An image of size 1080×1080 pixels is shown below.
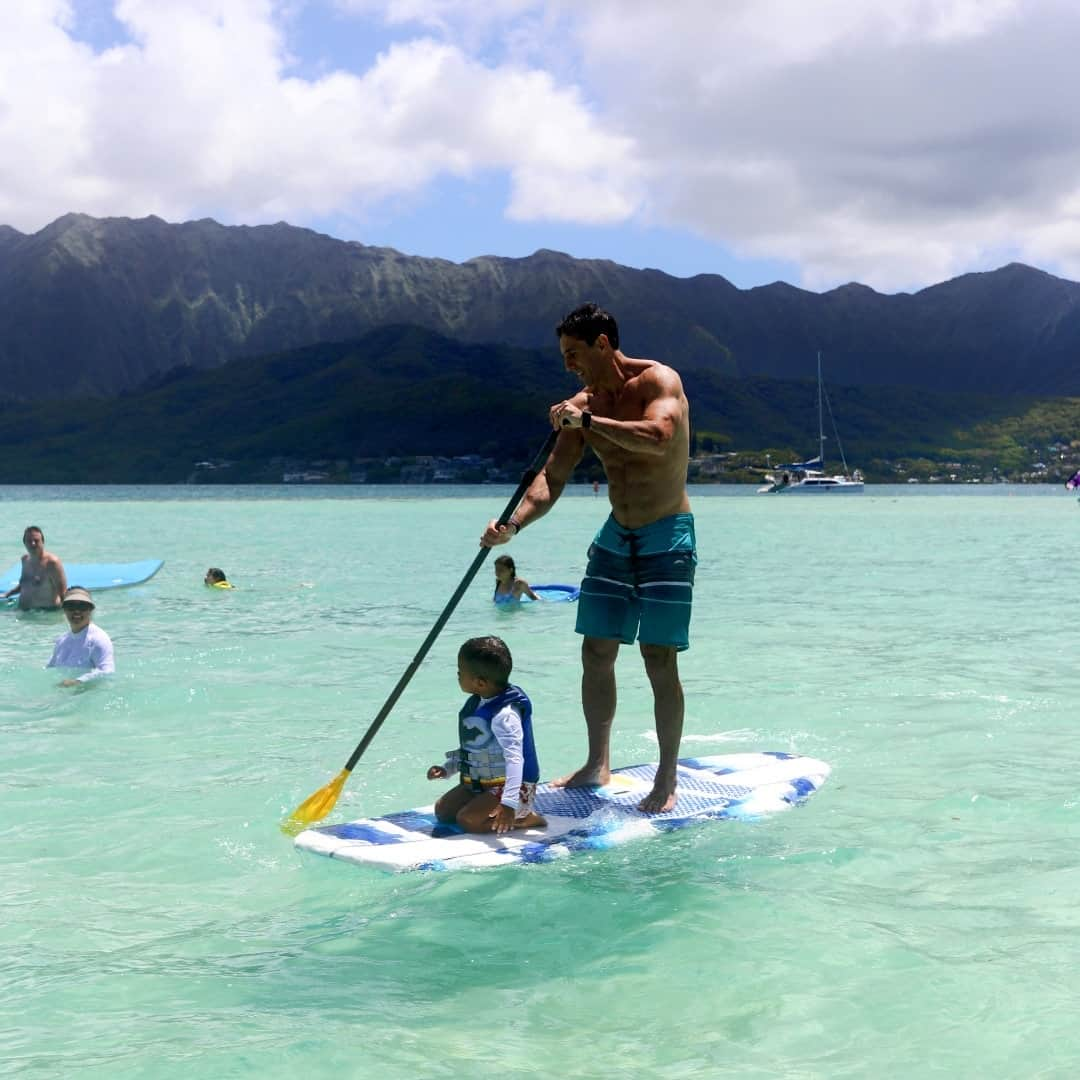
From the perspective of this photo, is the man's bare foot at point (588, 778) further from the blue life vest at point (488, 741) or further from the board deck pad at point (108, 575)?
the board deck pad at point (108, 575)

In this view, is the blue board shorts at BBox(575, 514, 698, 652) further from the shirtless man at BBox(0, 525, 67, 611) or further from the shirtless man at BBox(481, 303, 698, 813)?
the shirtless man at BBox(0, 525, 67, 611)

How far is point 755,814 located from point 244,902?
2902 mm

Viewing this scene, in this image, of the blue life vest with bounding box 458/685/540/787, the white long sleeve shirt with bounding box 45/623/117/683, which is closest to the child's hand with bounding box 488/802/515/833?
the blue life vest with bounding box 458/685/540/787

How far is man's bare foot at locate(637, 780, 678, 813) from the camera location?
272 inches

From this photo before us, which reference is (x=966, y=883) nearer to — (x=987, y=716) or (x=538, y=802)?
(x=538, y=802)

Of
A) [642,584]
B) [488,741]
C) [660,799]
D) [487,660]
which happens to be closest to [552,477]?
[642,584]

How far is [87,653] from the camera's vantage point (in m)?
12.5

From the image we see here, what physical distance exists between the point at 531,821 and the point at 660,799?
0.85 meters

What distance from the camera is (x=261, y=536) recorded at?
49094 mm

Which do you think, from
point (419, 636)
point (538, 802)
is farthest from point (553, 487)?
point (419, 636)

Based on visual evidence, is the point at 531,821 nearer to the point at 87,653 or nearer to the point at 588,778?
the point at 588,778

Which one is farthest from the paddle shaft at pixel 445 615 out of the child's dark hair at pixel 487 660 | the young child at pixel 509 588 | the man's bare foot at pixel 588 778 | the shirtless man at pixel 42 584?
the shirtless man at pixel 42 584

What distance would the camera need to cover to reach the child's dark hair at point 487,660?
636 centimetres

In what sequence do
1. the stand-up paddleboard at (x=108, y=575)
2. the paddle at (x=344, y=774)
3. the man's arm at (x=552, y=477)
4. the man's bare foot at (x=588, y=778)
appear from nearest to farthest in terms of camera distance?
the man's arm at (x=552, y=477), the paddle at (x=344, y=774), the man's bare foot at (x=588, y=778), the stand-up paddleboard at (x=108, y=575)
